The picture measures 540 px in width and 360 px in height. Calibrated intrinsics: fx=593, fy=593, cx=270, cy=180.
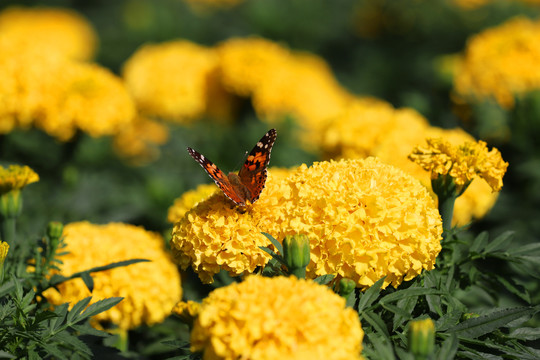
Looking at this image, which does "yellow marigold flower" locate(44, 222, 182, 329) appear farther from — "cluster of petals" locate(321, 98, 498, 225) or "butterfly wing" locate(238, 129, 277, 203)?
"cluster of petals" locate(321, 98, 498, 225)

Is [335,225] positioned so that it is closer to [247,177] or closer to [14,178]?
[247,177]

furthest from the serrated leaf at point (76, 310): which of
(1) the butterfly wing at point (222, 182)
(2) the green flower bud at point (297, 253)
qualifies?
(2) the green flower bud at point (297, 253)

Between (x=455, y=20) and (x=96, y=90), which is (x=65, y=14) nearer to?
(x=455, y=20)

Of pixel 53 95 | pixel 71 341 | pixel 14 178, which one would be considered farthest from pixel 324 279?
pixel 53 95

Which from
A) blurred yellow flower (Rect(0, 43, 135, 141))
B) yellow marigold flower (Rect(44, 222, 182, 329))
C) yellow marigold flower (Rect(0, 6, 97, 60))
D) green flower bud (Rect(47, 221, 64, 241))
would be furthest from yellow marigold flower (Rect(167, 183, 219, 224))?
yellow marigold flower (Rect(0, 6, 97, 60))

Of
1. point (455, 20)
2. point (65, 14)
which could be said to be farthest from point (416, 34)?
point (65, 14)

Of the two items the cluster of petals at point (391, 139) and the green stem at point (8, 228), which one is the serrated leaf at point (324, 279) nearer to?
the cluster of petals at point (391, 139)
